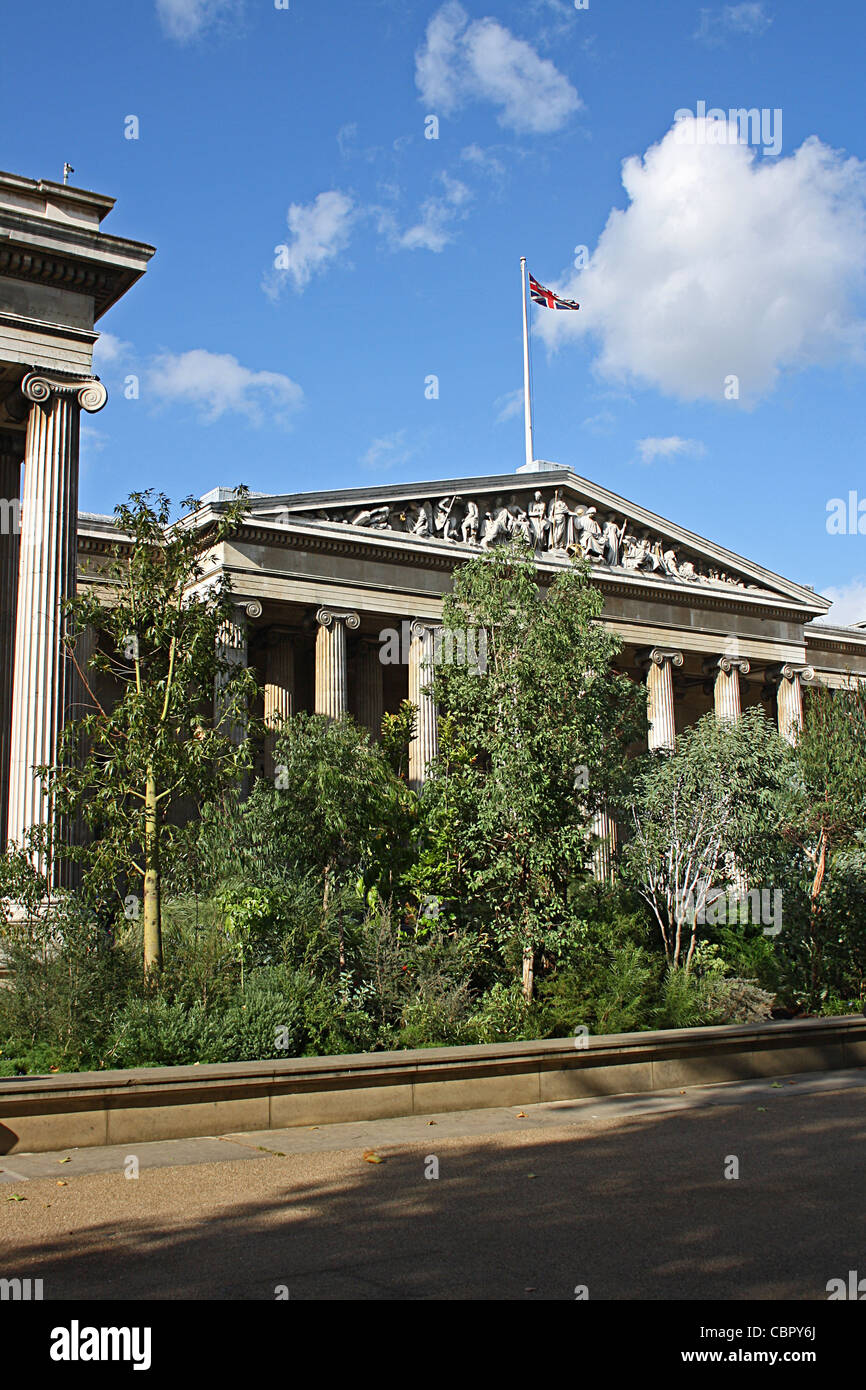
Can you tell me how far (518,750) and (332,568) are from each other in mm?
22111

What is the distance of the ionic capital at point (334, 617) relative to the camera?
38.7 metres

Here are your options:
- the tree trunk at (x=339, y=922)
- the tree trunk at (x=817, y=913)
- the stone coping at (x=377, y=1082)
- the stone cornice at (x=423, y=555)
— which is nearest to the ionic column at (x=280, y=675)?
the stone cornice at (x=423, y=555)

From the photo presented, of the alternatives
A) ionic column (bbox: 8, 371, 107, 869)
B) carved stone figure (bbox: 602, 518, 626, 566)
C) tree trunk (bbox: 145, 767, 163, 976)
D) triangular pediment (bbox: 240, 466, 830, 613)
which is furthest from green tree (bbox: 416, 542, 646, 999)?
carved stone figure (bbox: 602, 518, 626, 566)

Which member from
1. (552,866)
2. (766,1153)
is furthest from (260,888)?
(766,1153)

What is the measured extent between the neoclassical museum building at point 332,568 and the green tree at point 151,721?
108 inches

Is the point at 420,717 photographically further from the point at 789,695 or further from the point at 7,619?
the point at 789,695

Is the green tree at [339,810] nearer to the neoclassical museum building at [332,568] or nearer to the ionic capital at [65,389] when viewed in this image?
the neoclassical museum building at [332,568]

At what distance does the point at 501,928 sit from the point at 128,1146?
7.93 metres

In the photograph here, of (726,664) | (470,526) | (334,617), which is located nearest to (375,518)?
(470,526)

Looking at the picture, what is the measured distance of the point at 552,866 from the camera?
58.4ft

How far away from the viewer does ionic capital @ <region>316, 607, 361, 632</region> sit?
3869 centimetres

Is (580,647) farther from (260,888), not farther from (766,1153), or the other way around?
(766,1153)

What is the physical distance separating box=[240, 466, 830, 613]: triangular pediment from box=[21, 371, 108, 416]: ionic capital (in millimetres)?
15683

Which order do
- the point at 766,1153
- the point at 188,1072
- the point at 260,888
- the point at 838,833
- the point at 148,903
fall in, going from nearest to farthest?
the point at 766,1153 → the point at 188,1072 → the point at 148,903 → the point at 260,888 → the point at 838,833
